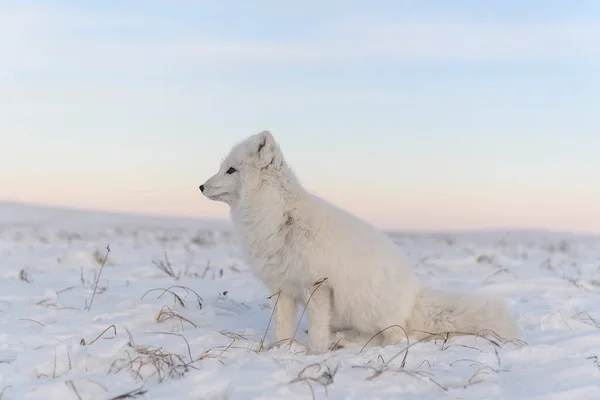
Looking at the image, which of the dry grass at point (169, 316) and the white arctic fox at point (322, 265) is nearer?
the white arctic fox at point (322, 265)

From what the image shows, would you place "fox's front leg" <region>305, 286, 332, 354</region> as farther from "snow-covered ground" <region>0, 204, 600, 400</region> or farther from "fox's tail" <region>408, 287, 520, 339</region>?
"fox's tail" <region>408, 287, 520, 339</region>

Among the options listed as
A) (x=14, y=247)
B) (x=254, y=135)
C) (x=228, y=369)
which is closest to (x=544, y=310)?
(x=254, y=135)

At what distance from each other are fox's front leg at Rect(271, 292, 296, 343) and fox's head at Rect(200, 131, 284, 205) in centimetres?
84

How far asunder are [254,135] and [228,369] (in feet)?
6.51

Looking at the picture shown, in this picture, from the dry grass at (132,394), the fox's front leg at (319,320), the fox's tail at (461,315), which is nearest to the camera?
the dry grass at (132,394)

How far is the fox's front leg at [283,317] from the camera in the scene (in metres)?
4.55

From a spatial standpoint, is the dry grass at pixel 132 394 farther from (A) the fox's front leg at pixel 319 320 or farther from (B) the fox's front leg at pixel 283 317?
(B) the fox's front leg at pixel 283 317

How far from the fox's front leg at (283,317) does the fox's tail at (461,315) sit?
35.4 inches

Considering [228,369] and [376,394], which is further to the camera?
[228,369]

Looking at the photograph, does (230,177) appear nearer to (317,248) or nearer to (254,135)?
(254,135)

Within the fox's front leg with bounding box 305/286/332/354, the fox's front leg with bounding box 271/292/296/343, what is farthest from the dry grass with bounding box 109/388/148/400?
the fox's front leg with bounding box 271/292/296/343

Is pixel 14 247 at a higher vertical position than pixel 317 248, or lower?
lower

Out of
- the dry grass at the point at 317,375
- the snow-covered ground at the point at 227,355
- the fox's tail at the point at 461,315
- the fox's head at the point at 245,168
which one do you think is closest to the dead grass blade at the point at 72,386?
the snow-covered ground at the point at 227,355

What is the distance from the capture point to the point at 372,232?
15.3 feet
